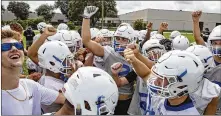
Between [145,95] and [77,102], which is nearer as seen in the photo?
[77,102]

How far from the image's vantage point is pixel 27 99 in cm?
281

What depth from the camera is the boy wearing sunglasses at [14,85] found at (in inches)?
106

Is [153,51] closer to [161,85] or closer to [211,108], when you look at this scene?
[211,108]

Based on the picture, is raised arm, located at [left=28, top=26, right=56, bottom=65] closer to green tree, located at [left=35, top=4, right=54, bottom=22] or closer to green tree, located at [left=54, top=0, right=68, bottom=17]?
green tree, located at [left=54, top=0, right=68, bottom=17]

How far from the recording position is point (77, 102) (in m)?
2.40

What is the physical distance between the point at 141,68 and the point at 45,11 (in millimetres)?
60233

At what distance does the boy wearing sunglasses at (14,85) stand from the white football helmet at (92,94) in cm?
57

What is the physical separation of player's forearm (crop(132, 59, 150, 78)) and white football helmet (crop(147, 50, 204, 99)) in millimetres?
609

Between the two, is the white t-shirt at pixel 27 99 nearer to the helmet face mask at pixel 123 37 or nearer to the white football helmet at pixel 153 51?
the white football helmet at pixel 153 51

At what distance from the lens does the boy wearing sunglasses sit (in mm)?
2682

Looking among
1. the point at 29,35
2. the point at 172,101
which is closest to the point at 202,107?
the point at 172,101

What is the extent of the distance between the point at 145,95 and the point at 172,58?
47.0 inches

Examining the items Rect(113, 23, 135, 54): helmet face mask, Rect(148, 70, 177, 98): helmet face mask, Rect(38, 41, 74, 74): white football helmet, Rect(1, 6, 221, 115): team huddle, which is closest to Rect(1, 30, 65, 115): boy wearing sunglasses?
Rect(1, 6, 221, 115): team huddle

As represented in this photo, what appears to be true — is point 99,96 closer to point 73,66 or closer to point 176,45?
point 73,66
